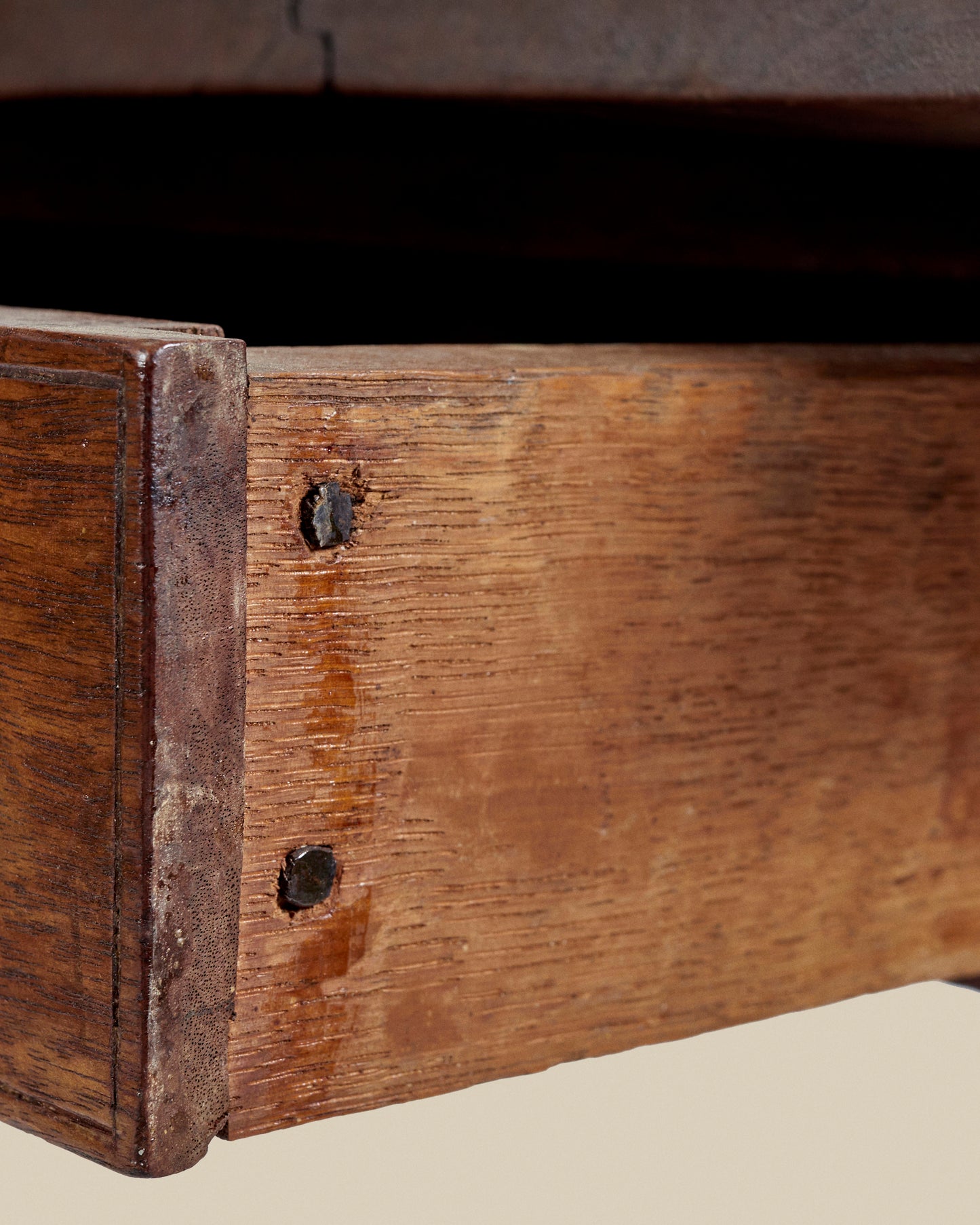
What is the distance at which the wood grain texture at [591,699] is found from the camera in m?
0.88

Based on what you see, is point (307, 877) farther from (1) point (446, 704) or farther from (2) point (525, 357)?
(2) point (525, 357)

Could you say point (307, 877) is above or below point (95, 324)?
below

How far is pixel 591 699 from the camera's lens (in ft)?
3.19

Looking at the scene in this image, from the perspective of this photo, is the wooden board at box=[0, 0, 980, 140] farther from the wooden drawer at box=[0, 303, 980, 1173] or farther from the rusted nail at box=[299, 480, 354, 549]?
the rusted nail at box=[299, 480, 354, 549]

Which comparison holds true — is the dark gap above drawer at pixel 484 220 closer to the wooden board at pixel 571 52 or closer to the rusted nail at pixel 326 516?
the wooden board at pixel 571 52

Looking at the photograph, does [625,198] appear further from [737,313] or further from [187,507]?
[187,507]

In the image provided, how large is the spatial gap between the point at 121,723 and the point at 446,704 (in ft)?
0.62

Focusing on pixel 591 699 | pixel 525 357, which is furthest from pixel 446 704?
pixel 525 357

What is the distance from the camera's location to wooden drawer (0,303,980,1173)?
82 cm

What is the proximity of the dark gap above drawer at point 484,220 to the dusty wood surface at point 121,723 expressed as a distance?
36 centimetres

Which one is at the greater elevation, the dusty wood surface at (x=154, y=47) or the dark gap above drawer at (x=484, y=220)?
the dusty wood surface at (x=154, y=47)

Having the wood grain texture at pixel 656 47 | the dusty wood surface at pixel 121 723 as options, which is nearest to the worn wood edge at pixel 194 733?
the dusty wood surface at pixel 121 723

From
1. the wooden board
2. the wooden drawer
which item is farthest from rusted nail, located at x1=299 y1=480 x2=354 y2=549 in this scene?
the wooden board

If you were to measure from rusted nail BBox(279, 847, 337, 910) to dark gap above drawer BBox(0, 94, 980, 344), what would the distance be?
464 mm
